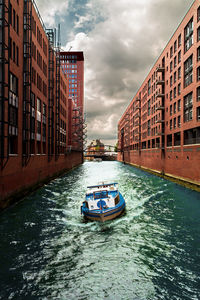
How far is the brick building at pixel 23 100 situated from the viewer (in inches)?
672

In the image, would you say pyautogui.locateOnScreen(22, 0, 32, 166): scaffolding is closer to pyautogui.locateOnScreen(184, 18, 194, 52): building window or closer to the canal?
the canal

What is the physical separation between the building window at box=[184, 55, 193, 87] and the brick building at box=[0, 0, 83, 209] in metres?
23.5

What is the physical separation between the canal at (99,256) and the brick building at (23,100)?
16.9 ft

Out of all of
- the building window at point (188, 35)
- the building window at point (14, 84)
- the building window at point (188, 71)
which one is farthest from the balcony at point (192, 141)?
the building window at point (14, 84)

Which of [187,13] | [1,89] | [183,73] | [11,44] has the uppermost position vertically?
[187,13]

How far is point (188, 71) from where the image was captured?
1201 inches

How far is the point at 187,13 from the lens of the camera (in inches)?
1196

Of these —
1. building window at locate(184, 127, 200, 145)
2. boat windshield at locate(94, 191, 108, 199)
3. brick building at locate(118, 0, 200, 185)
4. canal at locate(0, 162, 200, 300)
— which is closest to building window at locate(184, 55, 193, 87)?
brick building at locate(118, 0, 200, 185)

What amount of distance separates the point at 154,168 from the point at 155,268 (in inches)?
1580

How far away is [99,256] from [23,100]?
19.0 meters

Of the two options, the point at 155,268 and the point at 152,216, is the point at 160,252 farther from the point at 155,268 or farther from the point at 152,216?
the point at 152,216

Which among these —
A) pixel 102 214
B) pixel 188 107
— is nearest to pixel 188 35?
pixel 188 107

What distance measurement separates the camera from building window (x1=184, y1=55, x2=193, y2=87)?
29.9m

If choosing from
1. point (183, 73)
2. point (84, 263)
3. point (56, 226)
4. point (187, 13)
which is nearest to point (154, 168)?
point (183, 73)
